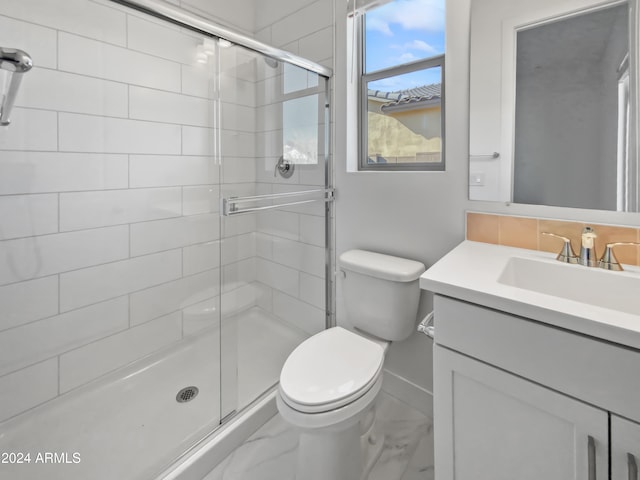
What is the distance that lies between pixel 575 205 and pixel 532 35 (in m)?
0.61

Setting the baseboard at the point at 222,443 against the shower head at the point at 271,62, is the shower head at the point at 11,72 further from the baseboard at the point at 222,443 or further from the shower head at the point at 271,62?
the baseboard at the point at 222,443

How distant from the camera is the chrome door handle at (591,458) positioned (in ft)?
2.11

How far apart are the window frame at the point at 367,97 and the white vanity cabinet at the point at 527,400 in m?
0.87

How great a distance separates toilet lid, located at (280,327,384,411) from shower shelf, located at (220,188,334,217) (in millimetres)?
673

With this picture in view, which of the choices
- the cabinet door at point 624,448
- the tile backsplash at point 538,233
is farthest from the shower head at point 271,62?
the cabinet door at point 624,448

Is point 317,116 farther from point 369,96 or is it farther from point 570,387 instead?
point 570,387

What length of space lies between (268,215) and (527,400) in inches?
52.3

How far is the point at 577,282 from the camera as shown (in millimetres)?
916

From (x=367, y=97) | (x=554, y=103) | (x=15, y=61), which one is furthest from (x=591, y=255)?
(x=15, y=61)

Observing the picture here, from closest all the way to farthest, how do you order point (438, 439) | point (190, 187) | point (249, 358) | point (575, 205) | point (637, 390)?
point (637, 390) → point (438, 439) → point (575, 205) → point (249, 358) → point (190, 187)

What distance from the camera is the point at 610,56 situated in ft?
3.12

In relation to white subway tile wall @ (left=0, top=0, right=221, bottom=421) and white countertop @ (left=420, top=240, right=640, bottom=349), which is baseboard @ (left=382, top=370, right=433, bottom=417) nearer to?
white countertop @ (left=420, top=240, right=640, bottom=349)

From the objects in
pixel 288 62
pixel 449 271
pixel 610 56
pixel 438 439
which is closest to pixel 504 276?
pixel 449 271

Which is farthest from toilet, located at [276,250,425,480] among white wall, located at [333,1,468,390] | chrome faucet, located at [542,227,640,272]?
chrome faucet, located at [542,227,640,272]
